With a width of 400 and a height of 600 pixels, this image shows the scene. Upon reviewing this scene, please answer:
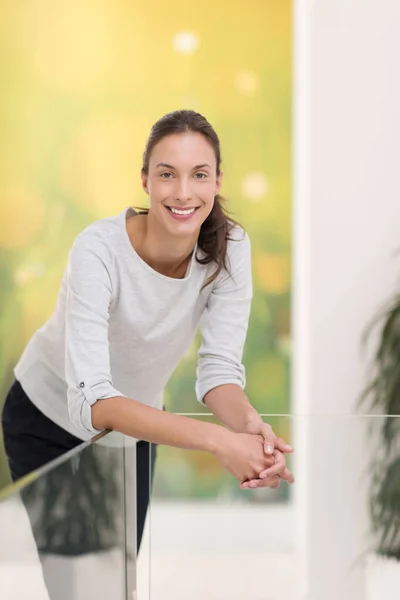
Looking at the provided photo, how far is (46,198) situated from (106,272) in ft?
7.39

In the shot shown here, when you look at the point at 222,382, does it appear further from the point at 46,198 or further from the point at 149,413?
the point at 46,198

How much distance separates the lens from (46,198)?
11.8 feet

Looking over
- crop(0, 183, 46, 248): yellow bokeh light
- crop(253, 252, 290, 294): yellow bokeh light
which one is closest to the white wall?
crop(253, 252, 290, 294): yellow bokeh light

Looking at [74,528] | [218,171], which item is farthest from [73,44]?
[74,528]

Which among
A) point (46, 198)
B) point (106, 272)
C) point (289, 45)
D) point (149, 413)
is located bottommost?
point (149, 413)

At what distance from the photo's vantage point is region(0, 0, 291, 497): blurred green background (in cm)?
350

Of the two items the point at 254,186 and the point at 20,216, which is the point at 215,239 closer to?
the point at 254,186

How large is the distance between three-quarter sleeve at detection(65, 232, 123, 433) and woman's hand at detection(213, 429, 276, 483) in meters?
0.19

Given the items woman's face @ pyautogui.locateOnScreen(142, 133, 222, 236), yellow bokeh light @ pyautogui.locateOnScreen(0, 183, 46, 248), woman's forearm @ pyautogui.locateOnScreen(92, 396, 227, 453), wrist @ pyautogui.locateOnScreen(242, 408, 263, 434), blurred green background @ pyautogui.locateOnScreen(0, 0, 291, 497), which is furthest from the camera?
yellow bokeh light @ pyautogui.locateOnScreen(0, 183, 46, 248)

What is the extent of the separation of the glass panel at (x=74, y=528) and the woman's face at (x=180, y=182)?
42 cm

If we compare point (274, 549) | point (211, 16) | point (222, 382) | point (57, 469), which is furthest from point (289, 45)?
point (57, 469)

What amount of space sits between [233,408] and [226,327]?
0.59 feet

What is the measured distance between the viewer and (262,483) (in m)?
1.32

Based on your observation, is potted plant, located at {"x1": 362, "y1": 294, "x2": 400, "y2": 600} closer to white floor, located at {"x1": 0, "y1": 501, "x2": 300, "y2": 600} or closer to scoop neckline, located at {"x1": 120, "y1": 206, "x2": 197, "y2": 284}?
white floor, located at {"x1": 0, "y1": 501, "x2": 300, "y2": 600}
